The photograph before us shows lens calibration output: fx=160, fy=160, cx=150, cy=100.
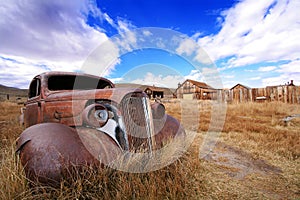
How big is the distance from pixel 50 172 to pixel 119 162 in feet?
2.55

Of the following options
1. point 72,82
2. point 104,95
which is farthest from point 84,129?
point 72,82

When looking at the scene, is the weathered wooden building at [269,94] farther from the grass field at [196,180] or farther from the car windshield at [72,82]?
the car windshield at [72,82]

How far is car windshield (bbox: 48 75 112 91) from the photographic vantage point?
3.83 meters

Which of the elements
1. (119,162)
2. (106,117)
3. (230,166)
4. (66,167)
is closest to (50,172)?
(66,167)

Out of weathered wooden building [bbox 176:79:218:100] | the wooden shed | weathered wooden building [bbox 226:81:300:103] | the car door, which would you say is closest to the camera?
the car door

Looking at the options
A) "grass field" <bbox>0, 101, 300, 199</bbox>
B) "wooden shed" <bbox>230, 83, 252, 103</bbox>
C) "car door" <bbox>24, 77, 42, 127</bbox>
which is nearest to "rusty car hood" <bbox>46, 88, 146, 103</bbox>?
"car door" <bbox>24, 77, 42, 127</bbox>

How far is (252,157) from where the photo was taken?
367cm

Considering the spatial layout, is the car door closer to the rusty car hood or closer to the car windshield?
the car windshield

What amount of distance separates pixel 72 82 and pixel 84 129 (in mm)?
2212

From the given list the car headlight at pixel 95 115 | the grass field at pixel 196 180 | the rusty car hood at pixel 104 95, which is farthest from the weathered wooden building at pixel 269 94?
the car headlight at pixel 95 115

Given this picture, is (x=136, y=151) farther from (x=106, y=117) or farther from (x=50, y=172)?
(x=50, y=172)

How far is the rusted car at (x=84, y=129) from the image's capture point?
1.80 metres

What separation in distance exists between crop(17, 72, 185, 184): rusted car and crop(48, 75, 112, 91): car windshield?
23 mm

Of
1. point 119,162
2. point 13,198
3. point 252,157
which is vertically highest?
point 119,162
